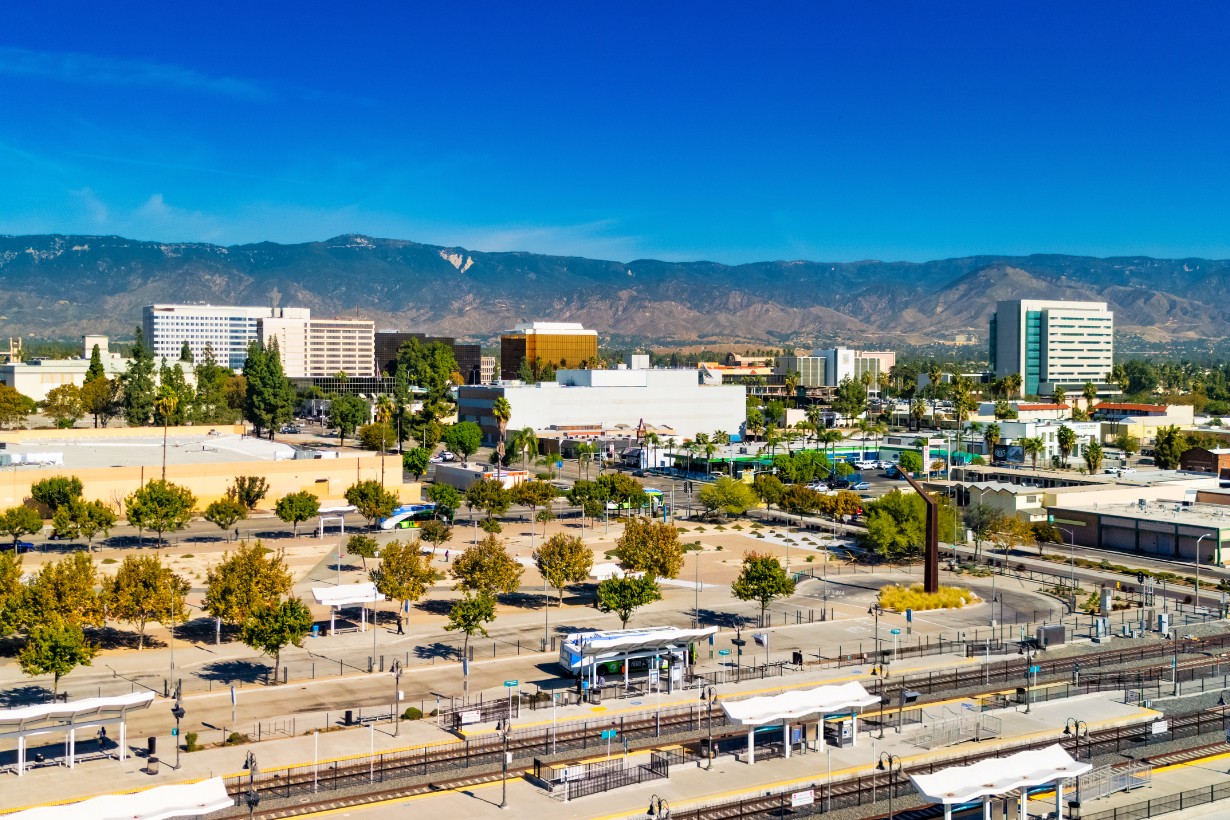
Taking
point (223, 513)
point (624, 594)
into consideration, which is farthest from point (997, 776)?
point (223, 513)


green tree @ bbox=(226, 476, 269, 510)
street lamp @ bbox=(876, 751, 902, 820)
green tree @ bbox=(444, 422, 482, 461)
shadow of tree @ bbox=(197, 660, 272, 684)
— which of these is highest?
green tree @ bbox=(444, 422, 482, 461)

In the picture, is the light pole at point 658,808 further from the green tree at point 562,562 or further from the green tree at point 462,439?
the green tree at point 462,439

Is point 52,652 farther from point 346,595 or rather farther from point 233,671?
point 346,595

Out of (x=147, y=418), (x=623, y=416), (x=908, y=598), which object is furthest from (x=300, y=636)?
(x=623, y=416)

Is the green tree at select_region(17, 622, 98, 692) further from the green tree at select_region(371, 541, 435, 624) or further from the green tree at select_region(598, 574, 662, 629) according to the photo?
the green tree at select_region(598, 574, 662, 629)

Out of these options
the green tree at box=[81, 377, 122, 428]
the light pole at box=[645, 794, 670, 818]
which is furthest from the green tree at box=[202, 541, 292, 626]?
the green tree at box=[81, 377, 122, 428]

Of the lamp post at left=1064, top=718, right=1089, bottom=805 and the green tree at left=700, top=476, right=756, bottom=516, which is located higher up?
the green tree at left=700, top=476, right=756, bottom=516
